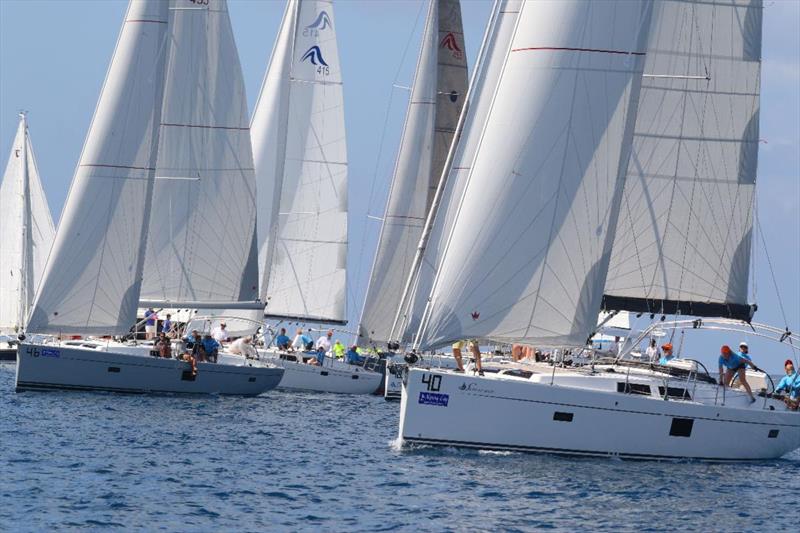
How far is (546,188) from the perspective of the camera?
2748 cm

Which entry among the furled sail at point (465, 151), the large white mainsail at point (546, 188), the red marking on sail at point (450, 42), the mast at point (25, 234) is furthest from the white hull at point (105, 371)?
the mast at point (25, 234)

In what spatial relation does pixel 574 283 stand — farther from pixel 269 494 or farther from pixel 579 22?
pixel 269 494

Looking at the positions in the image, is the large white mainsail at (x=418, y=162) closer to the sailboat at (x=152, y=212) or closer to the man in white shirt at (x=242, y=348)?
the man in white shirt at (x=242, y=348)

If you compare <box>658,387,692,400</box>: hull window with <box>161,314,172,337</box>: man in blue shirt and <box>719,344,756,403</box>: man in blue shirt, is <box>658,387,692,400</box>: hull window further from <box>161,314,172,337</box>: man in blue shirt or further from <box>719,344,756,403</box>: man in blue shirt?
<box>161,314,172,337</box>: man in blue shirt

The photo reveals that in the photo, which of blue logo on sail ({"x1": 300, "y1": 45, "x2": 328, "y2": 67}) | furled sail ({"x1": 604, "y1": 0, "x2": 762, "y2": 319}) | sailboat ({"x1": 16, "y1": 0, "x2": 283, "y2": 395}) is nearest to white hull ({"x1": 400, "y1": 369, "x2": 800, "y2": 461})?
furled sail ({"x1": 604, "y1": 0, "x2": 762, "y2": 319})

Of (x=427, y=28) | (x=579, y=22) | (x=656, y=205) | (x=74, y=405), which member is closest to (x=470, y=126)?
(x=579, y=22)

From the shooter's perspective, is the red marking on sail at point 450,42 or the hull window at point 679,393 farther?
the red marking on sail at point 450,42

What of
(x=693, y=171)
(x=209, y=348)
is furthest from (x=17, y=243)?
(x=693, y=171)

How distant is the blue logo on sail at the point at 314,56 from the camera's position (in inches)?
2021

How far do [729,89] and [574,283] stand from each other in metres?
8.22

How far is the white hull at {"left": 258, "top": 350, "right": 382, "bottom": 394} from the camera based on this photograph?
47.1 meters

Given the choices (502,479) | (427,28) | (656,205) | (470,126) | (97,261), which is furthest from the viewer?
(427,28)

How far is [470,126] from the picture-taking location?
2927 cm

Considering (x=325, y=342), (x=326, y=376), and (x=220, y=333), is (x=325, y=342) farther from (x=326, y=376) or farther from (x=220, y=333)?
(x=220, y=333)
